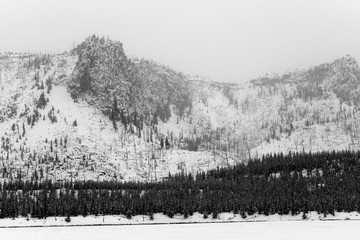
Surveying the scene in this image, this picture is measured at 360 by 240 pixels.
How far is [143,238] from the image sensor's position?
125 meters

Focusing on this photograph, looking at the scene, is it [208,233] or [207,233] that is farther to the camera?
[207,233]

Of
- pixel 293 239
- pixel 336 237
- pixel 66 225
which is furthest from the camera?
pixel 66 225

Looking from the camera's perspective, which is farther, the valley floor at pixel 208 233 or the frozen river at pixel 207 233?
the valley floor at pixel 208 233

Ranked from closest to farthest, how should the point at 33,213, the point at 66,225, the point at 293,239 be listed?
the point at 293,239 → the point at 66,225 → the point at 33,213

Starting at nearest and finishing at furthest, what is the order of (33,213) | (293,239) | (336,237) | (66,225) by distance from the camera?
(293,239) → (336,237) → (66,225) → (33,213)

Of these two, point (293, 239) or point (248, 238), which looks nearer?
point (293, 239)

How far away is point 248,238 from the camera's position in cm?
12106

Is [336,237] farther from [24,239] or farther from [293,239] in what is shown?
[24,239]

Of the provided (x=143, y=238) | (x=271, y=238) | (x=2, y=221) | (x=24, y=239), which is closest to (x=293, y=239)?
(x=271, y=238)

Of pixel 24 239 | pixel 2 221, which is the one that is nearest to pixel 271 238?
pixel 24 239

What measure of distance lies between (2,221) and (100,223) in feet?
121

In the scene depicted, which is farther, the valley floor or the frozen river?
the valley floor

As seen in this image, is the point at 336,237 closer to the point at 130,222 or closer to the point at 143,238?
the point at 143,238

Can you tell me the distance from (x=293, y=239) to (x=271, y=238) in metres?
6.51
